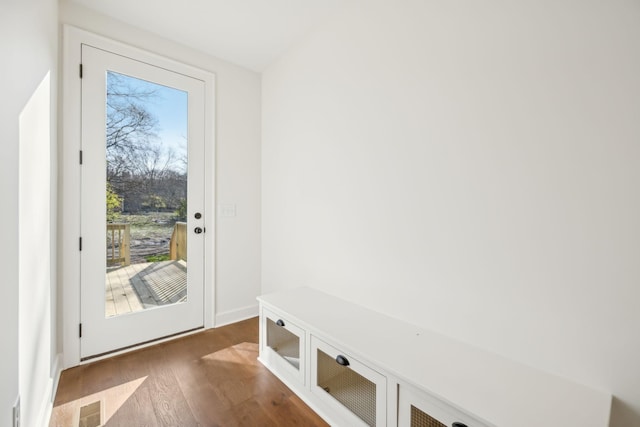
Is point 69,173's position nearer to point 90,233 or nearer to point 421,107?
point 90,233

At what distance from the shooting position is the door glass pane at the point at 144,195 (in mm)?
2201

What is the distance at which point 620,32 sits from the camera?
1.02m

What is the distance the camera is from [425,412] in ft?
3.64

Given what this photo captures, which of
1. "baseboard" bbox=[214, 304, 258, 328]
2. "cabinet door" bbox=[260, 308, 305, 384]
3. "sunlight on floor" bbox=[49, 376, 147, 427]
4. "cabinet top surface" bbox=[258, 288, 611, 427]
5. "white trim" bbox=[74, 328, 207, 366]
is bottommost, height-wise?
"sunlight on floor" bbox=[49, 376, 147, 427]

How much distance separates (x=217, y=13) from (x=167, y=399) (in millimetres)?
2650

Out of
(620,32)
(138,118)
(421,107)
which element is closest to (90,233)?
(138,118)

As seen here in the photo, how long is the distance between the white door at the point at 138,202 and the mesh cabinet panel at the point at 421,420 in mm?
2104

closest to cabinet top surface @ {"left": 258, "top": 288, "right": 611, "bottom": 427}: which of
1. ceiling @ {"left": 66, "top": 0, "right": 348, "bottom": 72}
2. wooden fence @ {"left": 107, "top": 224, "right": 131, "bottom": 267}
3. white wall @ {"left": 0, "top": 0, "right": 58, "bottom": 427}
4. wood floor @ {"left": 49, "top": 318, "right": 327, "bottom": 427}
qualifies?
wood floor @ {"left": 49, "top": 318, "right": 327, "bottom": 427}

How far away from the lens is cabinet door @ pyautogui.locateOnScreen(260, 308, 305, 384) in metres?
1.74

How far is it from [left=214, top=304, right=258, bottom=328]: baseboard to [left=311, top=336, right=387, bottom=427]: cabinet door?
4.77 feet

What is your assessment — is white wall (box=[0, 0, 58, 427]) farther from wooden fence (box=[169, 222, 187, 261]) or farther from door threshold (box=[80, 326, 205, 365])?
wooden fence (box=[169, 222, 187, 261])

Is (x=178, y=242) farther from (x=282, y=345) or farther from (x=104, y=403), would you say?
(x=282, y=345)

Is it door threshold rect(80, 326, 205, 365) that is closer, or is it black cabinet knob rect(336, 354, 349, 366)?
black cabinet knob rect(336, 354, 349, 366)

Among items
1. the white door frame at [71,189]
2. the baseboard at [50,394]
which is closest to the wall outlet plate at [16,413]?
the baseboard at [50,394]
